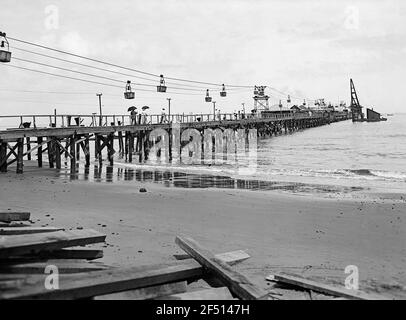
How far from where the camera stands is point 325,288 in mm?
5184

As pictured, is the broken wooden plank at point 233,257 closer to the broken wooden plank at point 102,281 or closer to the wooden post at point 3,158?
the broken wooden plank at point 102,281

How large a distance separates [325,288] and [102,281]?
2738mm

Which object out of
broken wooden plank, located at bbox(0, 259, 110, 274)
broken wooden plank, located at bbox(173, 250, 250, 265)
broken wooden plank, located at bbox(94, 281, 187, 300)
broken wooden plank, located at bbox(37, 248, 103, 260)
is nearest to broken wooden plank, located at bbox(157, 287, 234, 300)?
broken wooden plank, located at bbox(94, 281, 187, 300)

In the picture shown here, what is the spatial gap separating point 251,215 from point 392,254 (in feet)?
14.5

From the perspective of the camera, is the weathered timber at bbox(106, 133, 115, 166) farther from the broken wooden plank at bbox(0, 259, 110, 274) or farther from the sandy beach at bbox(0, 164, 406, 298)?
the broken wooden plank at bbox(0, 259, 110, 274)

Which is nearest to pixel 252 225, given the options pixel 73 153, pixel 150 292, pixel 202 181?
pixel 150 292

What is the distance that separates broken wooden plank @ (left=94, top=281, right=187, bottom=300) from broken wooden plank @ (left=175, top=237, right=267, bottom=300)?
501 millimetres

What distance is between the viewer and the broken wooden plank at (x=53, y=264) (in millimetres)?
4690

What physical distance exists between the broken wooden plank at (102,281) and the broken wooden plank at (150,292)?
0.16 ft

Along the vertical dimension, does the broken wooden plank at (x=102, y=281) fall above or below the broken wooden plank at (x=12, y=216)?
below

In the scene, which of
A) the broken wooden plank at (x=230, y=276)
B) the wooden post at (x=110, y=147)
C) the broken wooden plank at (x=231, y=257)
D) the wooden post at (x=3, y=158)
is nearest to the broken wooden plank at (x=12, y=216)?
the broken wooden plank at (x=231, y=257)

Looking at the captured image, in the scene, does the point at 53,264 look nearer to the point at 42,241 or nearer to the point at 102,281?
the point at 42,241

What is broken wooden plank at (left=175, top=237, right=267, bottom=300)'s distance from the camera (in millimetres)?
4555
